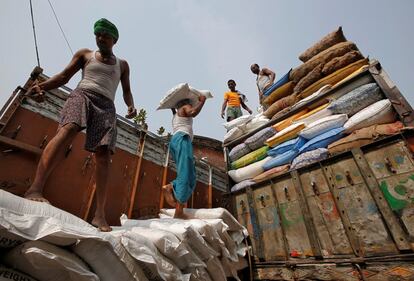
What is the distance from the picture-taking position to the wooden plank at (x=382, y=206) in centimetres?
172

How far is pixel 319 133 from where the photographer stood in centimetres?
270

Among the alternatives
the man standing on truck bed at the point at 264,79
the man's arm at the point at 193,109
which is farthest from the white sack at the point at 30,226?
the man standing on truck bed at the point at 264,79

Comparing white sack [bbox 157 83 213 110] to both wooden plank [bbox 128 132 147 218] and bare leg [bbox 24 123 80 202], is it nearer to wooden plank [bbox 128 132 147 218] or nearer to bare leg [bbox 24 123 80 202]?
wooden plank [bbox 128 132 147 218]

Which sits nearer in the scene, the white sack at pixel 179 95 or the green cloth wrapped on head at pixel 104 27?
the green cloth wrapped on head at pixel 104 27

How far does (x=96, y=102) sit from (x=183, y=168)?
1071mm

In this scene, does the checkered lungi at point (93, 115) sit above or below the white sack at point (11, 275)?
above

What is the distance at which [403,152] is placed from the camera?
1894mm

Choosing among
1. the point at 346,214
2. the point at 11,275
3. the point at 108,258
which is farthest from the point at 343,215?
the point at 11,275

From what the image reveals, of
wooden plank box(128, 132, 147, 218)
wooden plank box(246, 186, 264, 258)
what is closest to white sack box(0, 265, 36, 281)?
wooden plank box(128, 132, 147, 218)

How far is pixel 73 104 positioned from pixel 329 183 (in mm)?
2479

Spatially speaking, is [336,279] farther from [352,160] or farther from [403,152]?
[403,152]

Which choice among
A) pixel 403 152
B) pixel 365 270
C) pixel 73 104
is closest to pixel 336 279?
pixel 365 270

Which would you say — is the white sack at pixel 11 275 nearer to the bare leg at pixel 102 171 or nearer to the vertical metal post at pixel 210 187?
the bare leg at pixel 102 171

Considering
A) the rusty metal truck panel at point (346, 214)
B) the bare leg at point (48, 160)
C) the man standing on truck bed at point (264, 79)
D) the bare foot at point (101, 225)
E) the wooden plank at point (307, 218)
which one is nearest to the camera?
the bare leg at point (48, 160)
